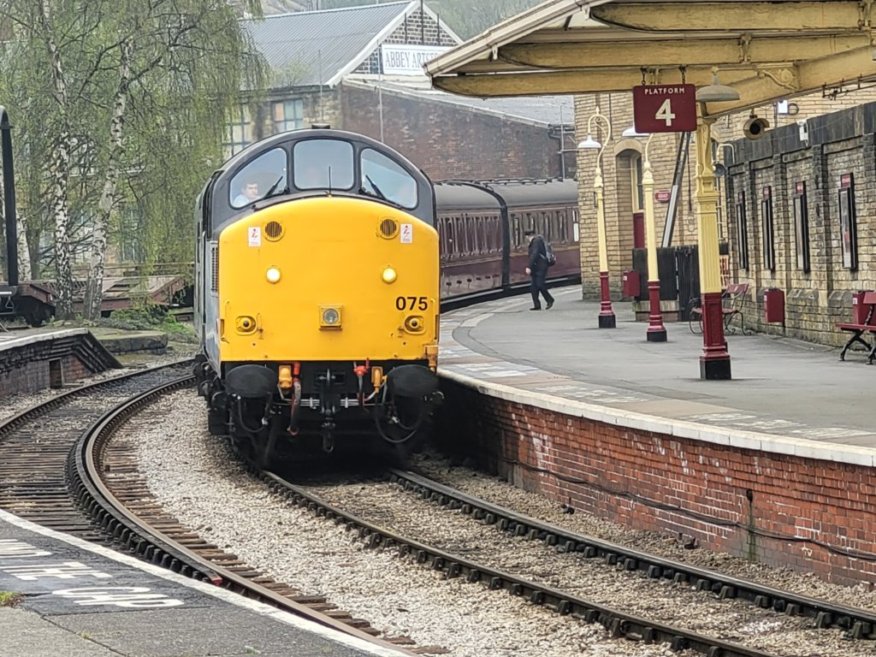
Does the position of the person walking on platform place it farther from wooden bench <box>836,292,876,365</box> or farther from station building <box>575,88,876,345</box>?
wooden bench <box>836,292,876,365</box>

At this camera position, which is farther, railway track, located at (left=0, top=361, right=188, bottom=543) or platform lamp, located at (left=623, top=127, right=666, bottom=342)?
platform lamp, located at (left=623, top=127, right=666, bottom=342)

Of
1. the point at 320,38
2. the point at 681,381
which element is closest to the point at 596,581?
the point at 681,381

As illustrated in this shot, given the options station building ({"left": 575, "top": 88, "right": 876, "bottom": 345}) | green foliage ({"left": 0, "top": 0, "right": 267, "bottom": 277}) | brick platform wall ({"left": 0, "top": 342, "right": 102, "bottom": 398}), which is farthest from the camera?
green foliage ({"left": 0, "top": 0, "right": 267, "bottom": 277})

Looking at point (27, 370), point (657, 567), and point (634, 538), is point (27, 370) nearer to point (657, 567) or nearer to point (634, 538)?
point (634, 538)

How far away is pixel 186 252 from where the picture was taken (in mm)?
38406

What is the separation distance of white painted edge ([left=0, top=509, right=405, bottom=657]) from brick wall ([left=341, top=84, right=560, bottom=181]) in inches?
1981

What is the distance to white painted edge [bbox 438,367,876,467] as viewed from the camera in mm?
10934

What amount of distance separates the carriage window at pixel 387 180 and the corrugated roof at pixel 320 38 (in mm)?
47726

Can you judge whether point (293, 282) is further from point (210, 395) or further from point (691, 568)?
point (691, 568)

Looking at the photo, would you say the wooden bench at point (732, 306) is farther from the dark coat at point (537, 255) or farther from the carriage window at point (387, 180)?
the carriage window at point (387, 180)

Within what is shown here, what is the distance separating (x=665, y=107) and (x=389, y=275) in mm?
3366

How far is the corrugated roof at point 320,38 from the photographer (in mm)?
66188

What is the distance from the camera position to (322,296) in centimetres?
1622

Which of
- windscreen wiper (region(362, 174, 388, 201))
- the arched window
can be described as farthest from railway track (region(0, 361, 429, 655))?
the arched window
